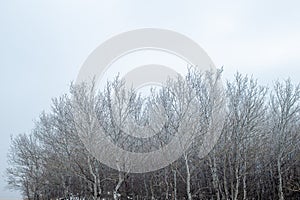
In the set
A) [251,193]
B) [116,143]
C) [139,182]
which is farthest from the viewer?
[139,182]

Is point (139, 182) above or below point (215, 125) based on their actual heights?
below

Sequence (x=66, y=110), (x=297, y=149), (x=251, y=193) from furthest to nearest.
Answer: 1. (x=251, y=193)
2. (x=297, y=149)
3. (x=66, y=110)

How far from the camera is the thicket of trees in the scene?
57.3 ft

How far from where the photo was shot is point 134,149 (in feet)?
65.3

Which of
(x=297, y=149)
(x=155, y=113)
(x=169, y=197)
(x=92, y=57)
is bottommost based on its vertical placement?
(x=169, y=197)

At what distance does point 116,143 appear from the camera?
18203 mm

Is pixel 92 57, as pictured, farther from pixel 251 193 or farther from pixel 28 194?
pixel 28 194

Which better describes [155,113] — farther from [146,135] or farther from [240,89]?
[240,89]

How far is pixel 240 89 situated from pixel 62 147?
38.3 feet

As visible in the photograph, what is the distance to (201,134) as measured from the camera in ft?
56.4

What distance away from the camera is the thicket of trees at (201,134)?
1745 cm

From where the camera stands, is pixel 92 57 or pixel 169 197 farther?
pixel 169 197

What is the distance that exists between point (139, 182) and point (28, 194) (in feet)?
51.7

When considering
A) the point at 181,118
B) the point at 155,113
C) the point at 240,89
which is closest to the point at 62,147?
the point at 155,113
